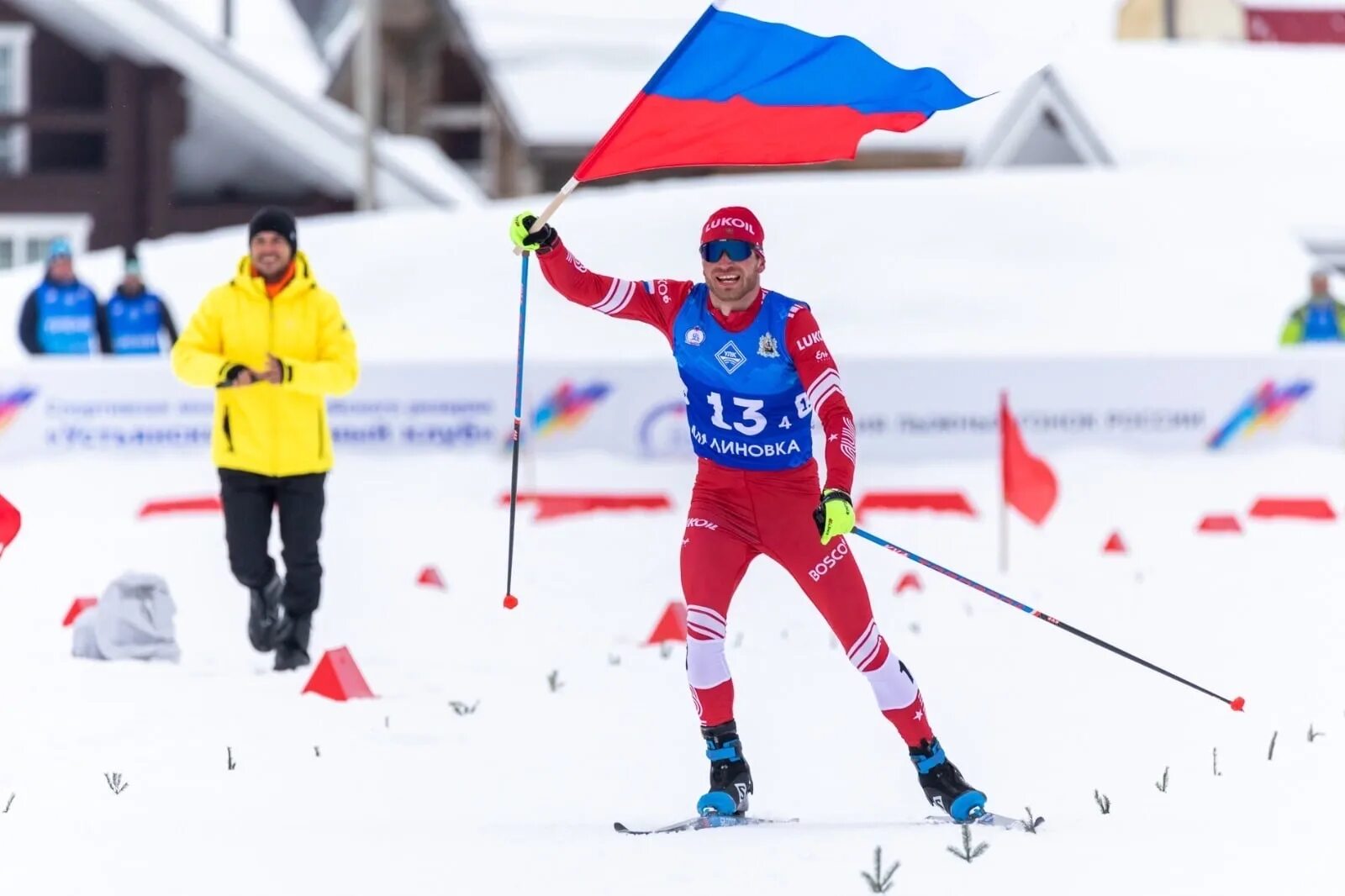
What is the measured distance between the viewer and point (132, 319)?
1795cm

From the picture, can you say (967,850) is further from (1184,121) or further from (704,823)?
(1184,121)

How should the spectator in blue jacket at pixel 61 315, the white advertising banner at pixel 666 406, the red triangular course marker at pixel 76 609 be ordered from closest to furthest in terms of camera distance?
1. the red triangular course marker at pixel 76 609
2. the white advertising banner at pixel 666 406
3. the spectator in blue jacket at pixel 61 315

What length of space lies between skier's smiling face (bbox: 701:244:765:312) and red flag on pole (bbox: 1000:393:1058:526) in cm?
603

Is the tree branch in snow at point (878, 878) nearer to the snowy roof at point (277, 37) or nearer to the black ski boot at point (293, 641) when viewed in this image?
the black ski boot at point (293, 641)

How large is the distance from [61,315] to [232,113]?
982 cm

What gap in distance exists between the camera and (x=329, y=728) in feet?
23.3

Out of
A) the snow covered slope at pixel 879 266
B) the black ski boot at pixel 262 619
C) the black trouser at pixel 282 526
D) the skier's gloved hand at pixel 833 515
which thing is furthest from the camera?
the snow covered slope at pixel 879 266

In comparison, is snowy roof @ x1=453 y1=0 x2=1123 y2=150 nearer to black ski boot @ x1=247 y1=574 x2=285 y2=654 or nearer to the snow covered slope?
the snow covered slope

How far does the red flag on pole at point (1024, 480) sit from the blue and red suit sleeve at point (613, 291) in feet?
19.0

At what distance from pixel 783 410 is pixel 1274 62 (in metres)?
34.0

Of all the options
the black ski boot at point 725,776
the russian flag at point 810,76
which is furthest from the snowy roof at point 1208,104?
the black ski boot at point 725,776

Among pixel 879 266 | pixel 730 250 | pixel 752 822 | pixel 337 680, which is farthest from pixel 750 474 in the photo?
pixel 879 266

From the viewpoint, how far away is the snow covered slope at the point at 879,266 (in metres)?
22.2

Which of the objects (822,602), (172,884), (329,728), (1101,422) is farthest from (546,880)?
(1101,422)
